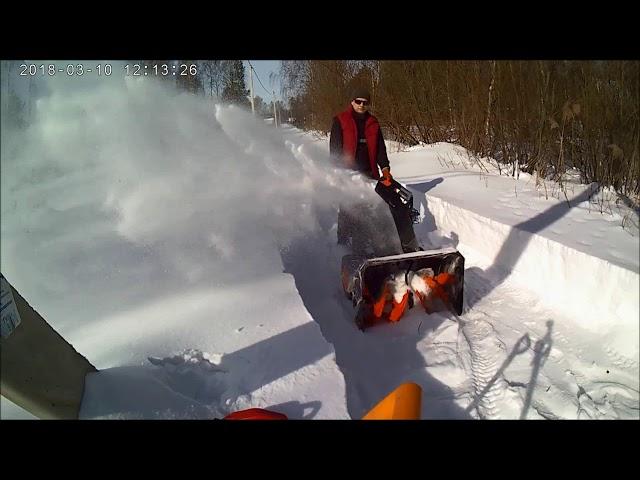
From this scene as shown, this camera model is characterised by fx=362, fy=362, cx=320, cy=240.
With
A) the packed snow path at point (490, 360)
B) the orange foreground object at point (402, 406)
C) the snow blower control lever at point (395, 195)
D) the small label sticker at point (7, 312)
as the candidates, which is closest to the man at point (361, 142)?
the snow blower control lever at point (395, 195)

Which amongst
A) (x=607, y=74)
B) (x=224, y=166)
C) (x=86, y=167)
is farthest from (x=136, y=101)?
(x=607, y=74)

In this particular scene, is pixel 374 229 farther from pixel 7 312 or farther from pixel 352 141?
pixel 7 312

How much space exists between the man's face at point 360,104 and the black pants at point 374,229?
45.8 inches

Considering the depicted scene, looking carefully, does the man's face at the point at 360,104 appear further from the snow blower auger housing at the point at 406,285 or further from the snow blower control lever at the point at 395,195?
the snow blower auger housing at the point at 406,285

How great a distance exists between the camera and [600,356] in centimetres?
287

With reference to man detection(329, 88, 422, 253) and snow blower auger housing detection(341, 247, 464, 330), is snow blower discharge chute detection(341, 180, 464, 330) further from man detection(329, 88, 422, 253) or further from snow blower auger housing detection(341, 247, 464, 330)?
man detection(329, 88, 422, 253)

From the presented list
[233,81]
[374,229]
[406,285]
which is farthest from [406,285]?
[233,81]

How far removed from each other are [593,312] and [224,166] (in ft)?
15.2

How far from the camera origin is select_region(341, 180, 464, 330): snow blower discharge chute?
343cm

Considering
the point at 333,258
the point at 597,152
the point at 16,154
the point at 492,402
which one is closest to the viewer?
the point at 492,402

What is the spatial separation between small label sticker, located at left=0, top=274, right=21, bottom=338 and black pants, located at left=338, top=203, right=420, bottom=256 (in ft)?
10.1

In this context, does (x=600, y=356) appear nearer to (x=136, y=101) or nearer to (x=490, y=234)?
(x=490, y=234)

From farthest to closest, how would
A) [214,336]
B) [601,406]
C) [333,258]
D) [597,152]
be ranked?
[333,258] → [597,152] → [214,336] → [601,406]

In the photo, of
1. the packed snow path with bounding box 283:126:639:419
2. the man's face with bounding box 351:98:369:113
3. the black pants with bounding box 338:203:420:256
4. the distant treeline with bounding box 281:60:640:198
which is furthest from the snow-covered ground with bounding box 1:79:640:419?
the man's face with bounding box 351:98:369:113
